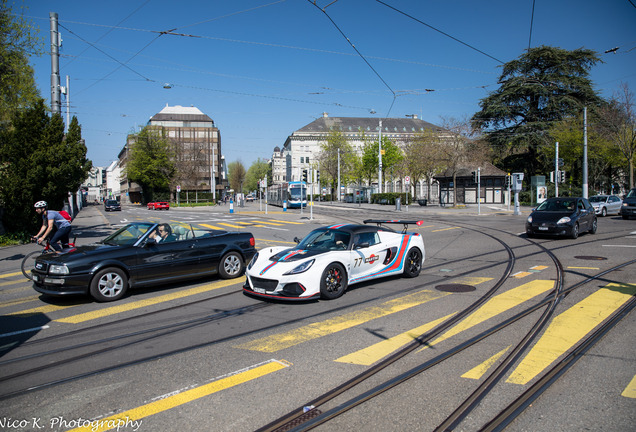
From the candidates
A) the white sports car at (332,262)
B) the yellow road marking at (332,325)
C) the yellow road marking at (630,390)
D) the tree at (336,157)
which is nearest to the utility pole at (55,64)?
the white sports car at (332,262)

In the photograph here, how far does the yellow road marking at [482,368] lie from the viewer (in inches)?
174

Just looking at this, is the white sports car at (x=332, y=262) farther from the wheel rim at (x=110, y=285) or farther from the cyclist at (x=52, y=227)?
the cyclist at (x=52, y=227)

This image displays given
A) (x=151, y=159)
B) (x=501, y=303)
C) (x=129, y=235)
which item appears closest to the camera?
(x=501, y=303)

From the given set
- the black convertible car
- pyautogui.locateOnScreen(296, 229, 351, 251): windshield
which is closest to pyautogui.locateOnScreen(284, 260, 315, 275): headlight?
pyautogui.locateOnScreen(296, 229, 351, 251): windshield

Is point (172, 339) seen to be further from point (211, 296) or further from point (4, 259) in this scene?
point (4, 259)

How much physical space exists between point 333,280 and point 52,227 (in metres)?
7.53

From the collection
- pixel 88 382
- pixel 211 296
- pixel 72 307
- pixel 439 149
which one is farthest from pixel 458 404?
pixel 439 149

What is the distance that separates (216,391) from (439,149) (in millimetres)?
46831

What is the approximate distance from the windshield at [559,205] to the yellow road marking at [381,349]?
13770 mm

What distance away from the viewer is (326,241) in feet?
28.5

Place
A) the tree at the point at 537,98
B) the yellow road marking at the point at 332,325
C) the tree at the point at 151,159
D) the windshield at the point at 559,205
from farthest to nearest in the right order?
the tree at the point at 151,159 → the tree at the point at 537,98 → the windshield at the point at 559,205 → the yellow road marking at the point at 332,325

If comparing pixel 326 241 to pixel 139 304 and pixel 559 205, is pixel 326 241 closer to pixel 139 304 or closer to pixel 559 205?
pixel 139 304

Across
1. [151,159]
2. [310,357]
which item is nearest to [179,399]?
[310,357]

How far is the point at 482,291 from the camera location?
829 centimetres
